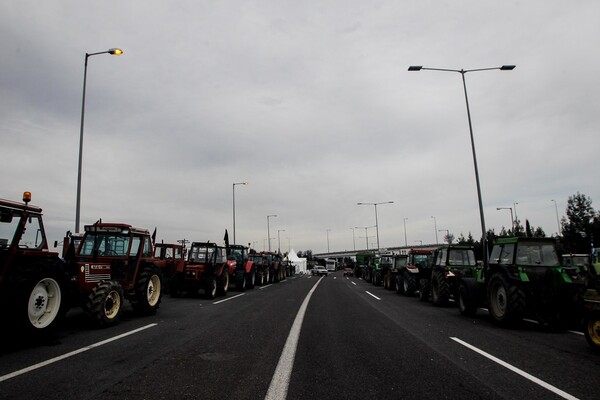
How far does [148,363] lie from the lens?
6.08 m

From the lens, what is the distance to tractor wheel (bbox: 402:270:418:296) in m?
18.9

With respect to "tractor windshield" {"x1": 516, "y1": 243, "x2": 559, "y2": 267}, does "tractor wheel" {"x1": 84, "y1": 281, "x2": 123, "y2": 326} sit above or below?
below

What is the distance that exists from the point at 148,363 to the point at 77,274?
4.34 meters

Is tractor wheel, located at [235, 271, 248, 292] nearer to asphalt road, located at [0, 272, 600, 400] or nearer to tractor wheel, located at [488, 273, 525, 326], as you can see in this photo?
asphalt road, located at [0, 272, 600, 400]

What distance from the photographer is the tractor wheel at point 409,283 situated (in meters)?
18.9

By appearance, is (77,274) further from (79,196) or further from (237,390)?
(79,196)

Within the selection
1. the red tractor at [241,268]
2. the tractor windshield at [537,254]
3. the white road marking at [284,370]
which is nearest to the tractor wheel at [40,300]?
the white road marking at [284,370]

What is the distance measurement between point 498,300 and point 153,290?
9.86 metres

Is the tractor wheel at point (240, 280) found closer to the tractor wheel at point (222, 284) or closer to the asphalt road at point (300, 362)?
the tractor wheel at point (222, 284)

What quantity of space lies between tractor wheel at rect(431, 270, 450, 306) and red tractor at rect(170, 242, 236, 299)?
9.07 m

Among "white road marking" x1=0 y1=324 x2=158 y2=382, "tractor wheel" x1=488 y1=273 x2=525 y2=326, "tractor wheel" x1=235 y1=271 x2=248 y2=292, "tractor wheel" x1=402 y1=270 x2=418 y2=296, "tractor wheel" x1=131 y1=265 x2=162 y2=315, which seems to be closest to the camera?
"white road marking" x1=0 y1=324 x2=158 y2=382

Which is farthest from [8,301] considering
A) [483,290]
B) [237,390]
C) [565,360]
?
[483,290]

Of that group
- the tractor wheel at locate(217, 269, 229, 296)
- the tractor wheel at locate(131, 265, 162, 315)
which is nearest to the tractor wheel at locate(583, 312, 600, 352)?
the tractor wheel at locate(131, 265, 162, 315)

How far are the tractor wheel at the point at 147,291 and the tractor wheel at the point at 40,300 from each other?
9.92 feet
